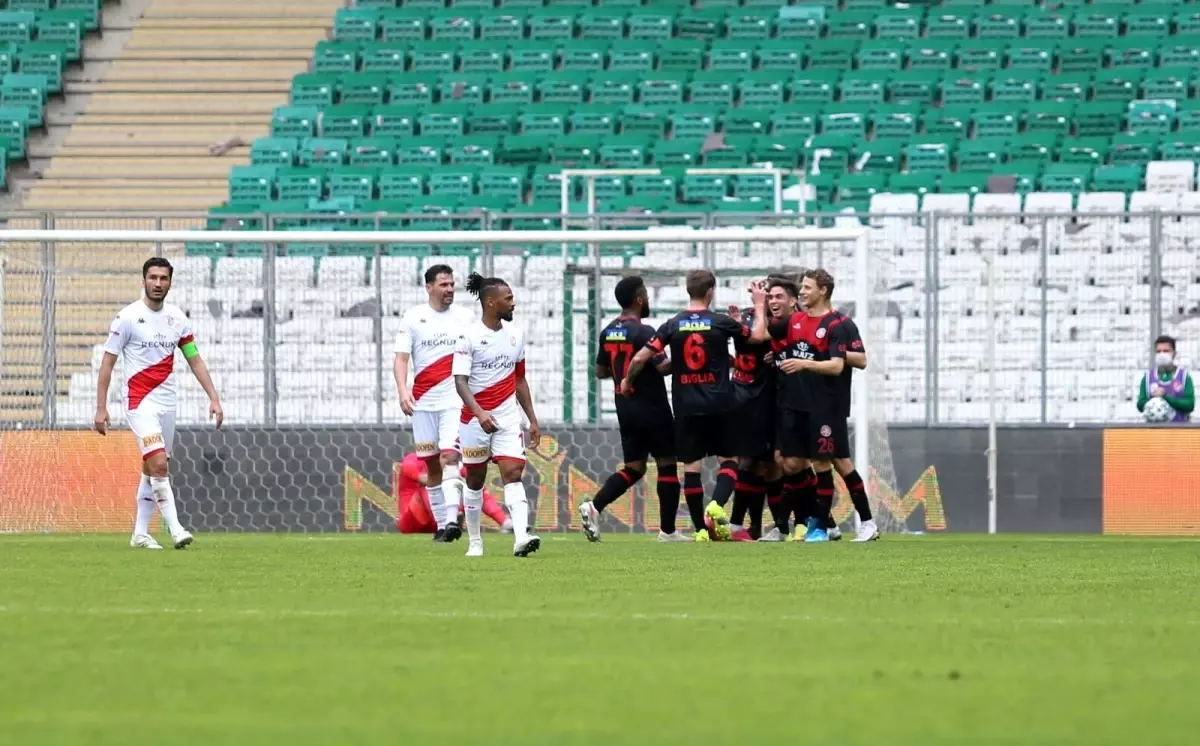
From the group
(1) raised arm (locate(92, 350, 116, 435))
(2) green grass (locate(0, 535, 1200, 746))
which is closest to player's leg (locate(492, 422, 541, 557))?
(2) green grass (locate(0, 535, 1200, 746))

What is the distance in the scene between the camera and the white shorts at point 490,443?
12.0m

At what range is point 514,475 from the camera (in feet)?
39.2

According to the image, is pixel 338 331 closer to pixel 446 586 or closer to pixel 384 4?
pixel 446 586

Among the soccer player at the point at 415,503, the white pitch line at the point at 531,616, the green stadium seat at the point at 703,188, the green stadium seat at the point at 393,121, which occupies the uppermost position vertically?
the green stadium seat at the point at 393,121

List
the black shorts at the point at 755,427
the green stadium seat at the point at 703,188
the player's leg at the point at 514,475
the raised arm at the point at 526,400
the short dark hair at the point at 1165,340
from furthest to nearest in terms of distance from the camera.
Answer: the green stadium seat at the point at 703,188
the short dark hair at the point at 1165,340
the black shorts at the point at 755,427
the raised arm at the point at 526,400
the player's leg at the point at 514,475

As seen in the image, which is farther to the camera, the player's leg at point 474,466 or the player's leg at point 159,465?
the player's leg at point 159,465

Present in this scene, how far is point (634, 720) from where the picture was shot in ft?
16.9

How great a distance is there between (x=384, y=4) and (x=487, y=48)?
2845 mm

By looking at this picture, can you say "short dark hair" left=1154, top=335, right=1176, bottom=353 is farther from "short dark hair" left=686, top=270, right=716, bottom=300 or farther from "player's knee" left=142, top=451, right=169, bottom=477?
"player's knee" left=142, top=451, right=169, bottom=477

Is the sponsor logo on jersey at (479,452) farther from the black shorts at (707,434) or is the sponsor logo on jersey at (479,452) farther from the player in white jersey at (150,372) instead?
the black shorts at (707,434)

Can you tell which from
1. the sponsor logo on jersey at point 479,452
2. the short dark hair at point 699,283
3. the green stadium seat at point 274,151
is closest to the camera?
the sponsor logo on jersey at point 479,452

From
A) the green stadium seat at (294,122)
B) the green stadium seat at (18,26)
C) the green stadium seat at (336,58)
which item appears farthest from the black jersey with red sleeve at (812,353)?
the green stadium seat at (18,26)

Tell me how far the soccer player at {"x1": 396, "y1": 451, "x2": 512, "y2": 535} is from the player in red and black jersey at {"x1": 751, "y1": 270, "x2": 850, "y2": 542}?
2709 millimetres

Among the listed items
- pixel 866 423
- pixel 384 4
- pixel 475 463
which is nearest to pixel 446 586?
pixel 475 463
